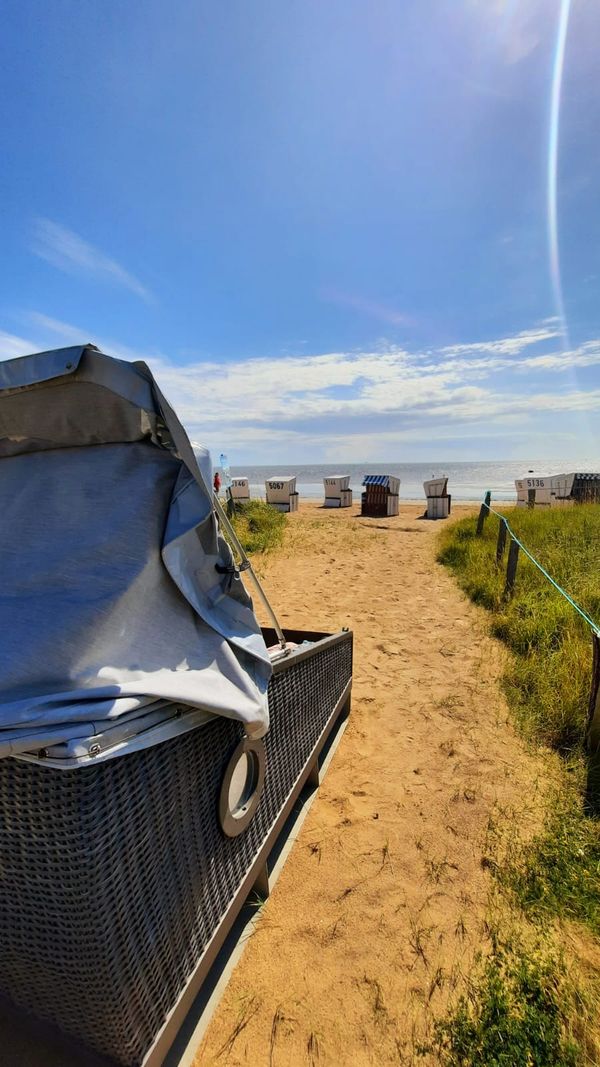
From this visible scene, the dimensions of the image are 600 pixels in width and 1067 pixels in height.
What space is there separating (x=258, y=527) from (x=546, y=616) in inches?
303

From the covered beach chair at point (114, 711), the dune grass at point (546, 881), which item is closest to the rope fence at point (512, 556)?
the dune grass at point (546, 881)

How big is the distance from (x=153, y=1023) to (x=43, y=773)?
85 centimetres

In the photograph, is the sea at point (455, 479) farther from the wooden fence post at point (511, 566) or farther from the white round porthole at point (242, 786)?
the white round porthole at point (242, 786)

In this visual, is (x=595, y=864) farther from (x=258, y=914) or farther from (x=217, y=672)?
(x=217, y=672)

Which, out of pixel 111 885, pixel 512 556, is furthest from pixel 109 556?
pixel 512 556

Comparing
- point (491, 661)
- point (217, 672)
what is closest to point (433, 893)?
point (217, 672)

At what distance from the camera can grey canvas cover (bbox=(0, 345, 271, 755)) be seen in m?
1.15

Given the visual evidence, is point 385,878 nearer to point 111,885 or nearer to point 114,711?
point 111,885

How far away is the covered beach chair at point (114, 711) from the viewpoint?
103 cm

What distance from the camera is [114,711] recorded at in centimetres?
104

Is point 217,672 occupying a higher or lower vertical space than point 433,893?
higher

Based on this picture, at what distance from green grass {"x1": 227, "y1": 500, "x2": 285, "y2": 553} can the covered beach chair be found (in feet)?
25.2

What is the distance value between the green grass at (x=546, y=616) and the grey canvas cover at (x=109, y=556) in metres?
2.55

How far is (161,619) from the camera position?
1375 mm
